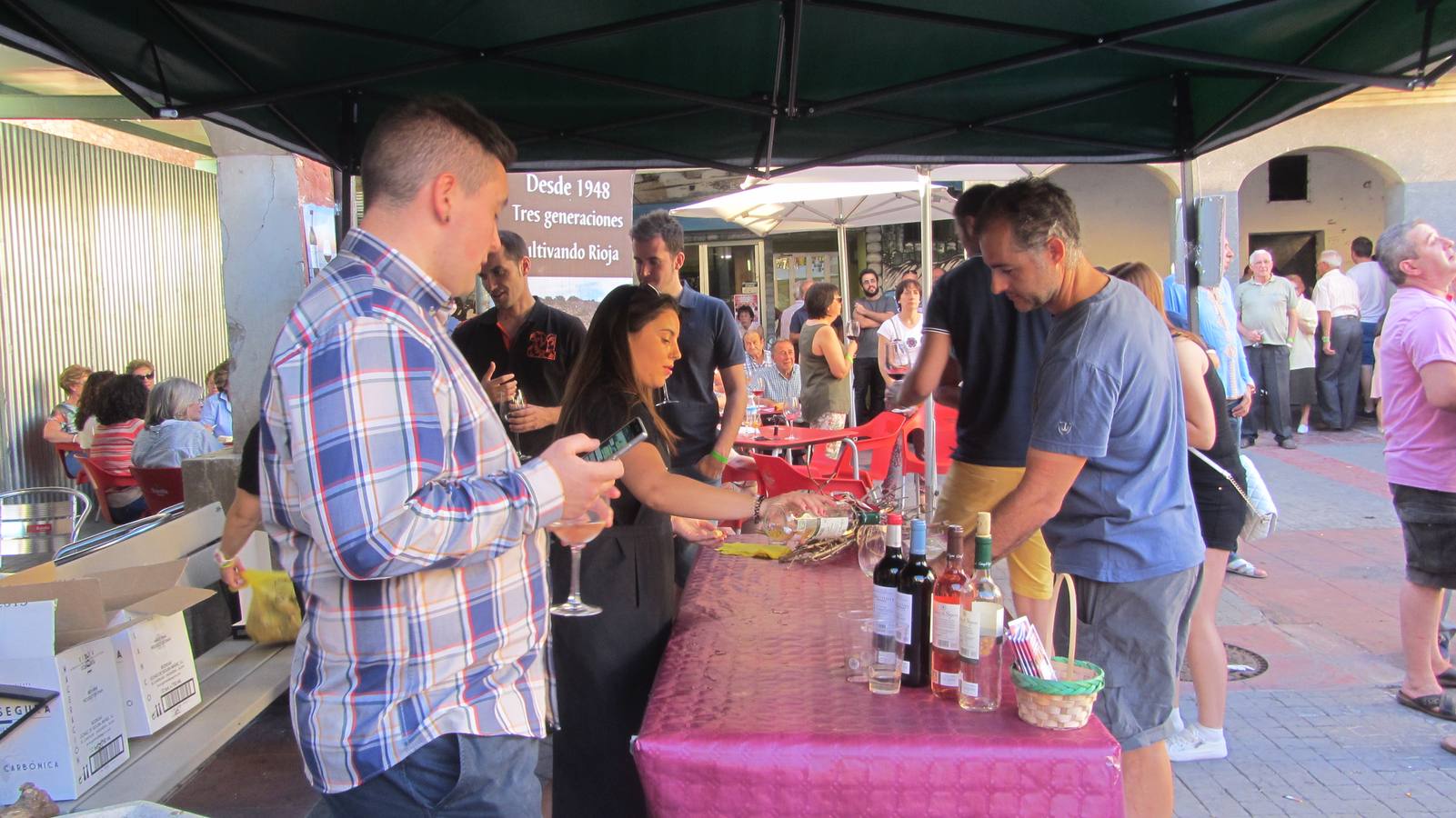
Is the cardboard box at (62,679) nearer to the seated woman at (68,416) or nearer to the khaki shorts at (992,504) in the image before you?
the khaki shorts at (992,504)

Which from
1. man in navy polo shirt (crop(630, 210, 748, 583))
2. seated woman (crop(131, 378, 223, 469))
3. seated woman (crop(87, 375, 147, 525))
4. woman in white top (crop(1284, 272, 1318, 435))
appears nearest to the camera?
man in navy polo shirt (crop(630, 210, 748, 583))

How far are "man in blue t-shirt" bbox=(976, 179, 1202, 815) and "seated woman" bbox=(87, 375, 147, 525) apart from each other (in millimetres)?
6376

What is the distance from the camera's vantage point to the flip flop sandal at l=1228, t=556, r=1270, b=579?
21.9ft

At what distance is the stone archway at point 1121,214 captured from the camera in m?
16.7

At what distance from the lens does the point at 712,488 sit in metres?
2.91

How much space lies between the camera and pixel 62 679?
8.91 ft

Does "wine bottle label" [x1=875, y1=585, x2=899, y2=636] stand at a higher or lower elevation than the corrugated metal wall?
lower

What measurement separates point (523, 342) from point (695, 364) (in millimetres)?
925

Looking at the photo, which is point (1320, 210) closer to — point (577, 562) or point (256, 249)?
point (256, 249)

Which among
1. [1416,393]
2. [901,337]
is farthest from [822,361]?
[1416,393]

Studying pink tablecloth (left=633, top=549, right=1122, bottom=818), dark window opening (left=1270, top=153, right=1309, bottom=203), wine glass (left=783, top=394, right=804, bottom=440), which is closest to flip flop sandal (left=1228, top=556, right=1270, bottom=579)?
wine glass (left=783, top=394, right=804, bottom=440)

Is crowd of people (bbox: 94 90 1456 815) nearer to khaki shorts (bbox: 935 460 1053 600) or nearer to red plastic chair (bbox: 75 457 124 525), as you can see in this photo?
khaki shorts (bbox: 935 460 1053 600)

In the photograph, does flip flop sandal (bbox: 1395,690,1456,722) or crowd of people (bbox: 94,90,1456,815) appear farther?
flip flop sandal (bbox: 1395,690,1456,722)

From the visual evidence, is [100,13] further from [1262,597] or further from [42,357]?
[42,357]
